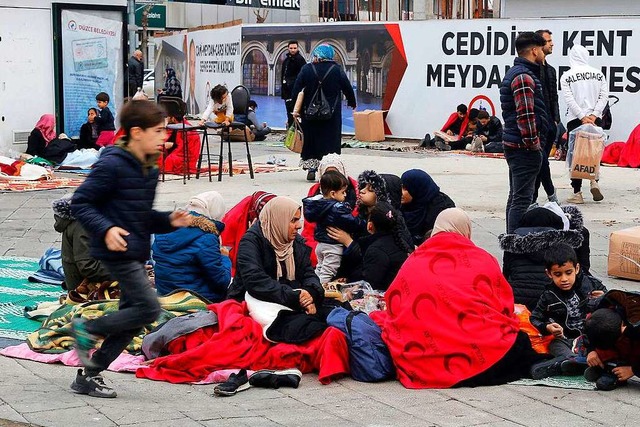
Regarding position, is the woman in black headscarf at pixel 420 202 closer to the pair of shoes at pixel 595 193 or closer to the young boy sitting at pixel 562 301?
the young boy sitting at pixel 562 301

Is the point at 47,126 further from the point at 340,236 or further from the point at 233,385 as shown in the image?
the point at 233,385

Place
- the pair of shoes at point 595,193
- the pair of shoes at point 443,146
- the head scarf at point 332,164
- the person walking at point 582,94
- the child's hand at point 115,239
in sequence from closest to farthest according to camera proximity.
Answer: the child's hand at point 115,239, the head scarf at point 332,164, the pair of shoes at point 595,193, the person walking at point 582,94, the pair of shoes at point 443,146

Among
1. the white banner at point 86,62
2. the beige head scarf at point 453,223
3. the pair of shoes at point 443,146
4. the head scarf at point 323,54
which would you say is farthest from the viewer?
the pair of shoes at point 443,146

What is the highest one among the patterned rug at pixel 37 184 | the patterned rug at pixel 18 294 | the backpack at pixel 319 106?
the backpack at pixel 319 106

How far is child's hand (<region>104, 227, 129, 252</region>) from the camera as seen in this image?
507cm

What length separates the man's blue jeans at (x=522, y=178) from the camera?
920cm

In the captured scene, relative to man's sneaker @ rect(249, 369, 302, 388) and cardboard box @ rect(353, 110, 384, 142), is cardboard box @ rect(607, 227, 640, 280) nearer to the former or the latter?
man's sneaker @ rect(249, 369, 302, 388)

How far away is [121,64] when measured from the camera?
18953mm

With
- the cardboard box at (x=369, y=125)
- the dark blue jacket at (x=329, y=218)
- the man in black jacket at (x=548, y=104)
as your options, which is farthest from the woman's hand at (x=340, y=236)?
the cardboard box at (x=369, y=125)

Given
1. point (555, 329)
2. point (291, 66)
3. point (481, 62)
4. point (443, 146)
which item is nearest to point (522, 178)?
point (555, 329)

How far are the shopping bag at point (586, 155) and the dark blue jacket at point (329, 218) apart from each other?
5.15m

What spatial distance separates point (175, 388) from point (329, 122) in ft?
27.8

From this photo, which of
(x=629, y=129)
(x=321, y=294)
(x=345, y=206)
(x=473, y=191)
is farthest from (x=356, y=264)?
(x=629, y=129)

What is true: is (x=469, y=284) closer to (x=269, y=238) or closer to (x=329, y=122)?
(x=269, y=238)
